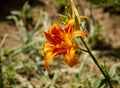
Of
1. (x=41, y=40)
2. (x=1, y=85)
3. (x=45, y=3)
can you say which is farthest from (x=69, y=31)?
(x=45, y=3)

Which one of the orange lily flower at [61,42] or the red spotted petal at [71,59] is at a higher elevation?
the orange lily flower at [61,42]

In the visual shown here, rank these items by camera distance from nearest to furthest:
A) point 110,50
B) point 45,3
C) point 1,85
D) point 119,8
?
1. point 1,85
2. point 110,50
3. point 119,8
4. point 45,3

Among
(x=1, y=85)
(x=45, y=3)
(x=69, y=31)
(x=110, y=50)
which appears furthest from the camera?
(x=45, y=3)

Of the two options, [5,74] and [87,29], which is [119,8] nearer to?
[87,29]

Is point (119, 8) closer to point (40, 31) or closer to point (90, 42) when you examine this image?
point (90, 42)

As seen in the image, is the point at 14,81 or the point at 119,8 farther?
the point at 119,8

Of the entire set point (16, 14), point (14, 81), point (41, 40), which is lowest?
point (14, 81)

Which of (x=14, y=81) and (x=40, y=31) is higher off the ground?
(x=40, y=31)

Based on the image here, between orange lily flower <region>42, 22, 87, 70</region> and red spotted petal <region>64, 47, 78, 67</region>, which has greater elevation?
orange lily flower <region>42, 22, 87, 70</region>

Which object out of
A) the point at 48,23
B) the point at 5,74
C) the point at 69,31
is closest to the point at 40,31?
the point at 48,23
